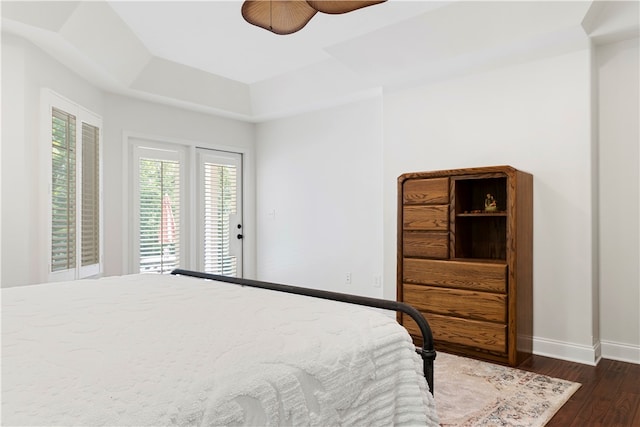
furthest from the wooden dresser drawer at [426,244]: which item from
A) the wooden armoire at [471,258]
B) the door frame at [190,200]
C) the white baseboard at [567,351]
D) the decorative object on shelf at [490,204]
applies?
the door frame at [190,200]

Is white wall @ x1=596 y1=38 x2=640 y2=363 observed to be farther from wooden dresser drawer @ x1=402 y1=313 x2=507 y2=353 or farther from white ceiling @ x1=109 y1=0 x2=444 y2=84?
white ceiling @ x1=109 y1=0 x2=444 y2=84

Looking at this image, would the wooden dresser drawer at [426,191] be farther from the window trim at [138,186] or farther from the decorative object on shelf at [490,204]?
the window trim at [138,186]

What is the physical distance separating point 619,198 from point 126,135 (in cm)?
457

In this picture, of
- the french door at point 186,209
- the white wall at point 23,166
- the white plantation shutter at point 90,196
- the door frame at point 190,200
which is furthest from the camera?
the french door at point 186,209

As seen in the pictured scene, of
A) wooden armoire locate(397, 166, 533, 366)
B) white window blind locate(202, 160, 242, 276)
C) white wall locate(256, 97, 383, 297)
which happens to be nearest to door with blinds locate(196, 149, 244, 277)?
white window blind locate(202, 160, 242, 276)

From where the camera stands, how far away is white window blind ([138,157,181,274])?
491cm

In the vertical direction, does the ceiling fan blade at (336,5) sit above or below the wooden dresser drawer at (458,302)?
above

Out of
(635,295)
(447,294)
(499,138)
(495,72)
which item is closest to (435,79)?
(495,72)

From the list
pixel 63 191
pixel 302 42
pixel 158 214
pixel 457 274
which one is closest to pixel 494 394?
pixel 457 274

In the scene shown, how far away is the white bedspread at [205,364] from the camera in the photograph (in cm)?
88

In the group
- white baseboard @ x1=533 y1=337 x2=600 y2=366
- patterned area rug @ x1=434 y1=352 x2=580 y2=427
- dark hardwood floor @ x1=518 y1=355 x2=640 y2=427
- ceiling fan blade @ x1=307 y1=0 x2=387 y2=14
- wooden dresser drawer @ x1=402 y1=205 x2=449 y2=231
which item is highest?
ceiling fan blade @ x1=307 y1=0 x2=387 y2=14

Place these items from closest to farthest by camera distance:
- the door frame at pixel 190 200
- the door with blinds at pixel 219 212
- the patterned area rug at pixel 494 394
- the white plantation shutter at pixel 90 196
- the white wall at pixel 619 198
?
the patterned area rug at pixel 494 394, the white wall at pixel 619 198, the white plantation shutter at pixel 90 196, the door frame at pixel 190 200, the door with blinds at pixel 219 212

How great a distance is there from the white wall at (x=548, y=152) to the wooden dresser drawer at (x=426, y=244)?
709 millimetres

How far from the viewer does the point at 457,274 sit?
3400 millimetres
